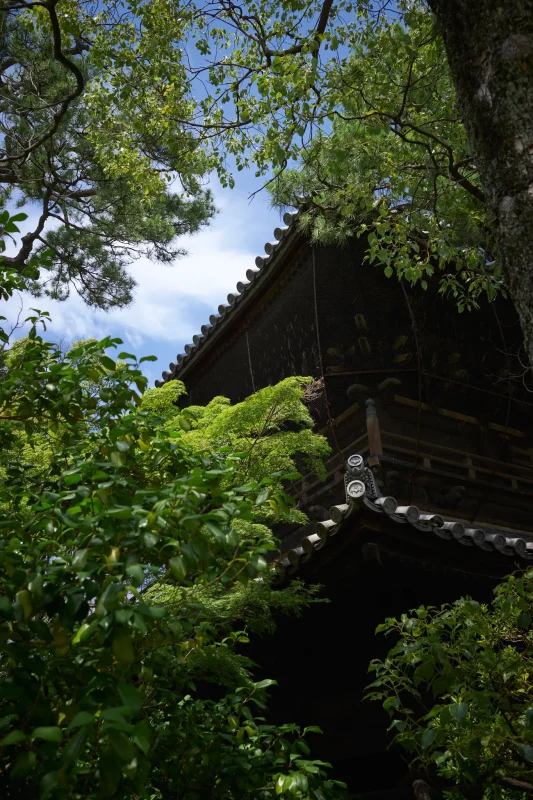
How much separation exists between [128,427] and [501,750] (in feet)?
6.40

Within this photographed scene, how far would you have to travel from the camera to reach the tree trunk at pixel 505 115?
2.36 meters

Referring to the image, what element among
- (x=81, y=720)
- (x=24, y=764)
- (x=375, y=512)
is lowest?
(x=24, y=764)

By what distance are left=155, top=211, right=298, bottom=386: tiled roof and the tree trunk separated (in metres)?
4.56

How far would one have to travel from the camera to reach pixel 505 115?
2.45 meters

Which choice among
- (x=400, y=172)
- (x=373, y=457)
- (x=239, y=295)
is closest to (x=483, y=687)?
(x=373, y=457)

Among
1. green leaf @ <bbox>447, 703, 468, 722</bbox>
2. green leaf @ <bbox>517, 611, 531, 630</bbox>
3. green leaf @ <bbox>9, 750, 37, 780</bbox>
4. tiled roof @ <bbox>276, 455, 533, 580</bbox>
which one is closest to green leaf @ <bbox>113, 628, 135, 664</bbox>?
green leaf @ <bbox>9, 750, 37, 780</bbox>

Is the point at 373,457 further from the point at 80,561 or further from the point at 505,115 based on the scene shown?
the point at 80,561

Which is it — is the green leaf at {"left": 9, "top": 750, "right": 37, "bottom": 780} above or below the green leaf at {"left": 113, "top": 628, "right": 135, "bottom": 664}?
below

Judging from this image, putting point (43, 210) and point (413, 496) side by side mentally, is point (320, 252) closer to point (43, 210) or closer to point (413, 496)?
point (413, 496)

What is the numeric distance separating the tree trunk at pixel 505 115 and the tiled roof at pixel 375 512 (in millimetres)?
2633

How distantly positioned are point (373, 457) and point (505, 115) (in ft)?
14.4

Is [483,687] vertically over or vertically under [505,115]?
under

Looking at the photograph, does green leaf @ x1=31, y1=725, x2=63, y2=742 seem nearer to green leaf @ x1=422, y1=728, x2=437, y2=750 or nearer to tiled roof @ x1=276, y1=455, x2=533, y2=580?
green leaf @ x1=422, y1=728, x2=437, y2=750

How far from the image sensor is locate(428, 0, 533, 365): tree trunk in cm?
236
